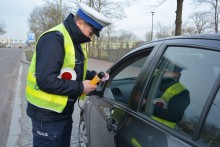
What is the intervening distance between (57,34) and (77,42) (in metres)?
0.23

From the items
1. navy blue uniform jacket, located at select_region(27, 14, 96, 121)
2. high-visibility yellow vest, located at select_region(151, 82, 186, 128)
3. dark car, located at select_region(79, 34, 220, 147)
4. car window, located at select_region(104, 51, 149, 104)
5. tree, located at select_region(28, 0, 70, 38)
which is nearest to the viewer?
dark car, located at select_region(79, 34, 220, 147)

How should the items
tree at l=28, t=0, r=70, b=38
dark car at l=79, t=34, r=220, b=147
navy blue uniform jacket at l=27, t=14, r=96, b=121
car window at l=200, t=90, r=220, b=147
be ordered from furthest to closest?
tree at l=28, t=0, r=70, b=38, navy blue uniform jacket at l=27, t=14, r=96, b=121, dark car at l=79, t=34, r=220, b=147, car window at l=200, t=90, r=220, b=147

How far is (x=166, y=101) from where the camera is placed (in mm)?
2342

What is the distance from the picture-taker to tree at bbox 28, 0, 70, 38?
39.0 meters

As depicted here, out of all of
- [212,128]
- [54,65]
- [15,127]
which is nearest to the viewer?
[212,128]

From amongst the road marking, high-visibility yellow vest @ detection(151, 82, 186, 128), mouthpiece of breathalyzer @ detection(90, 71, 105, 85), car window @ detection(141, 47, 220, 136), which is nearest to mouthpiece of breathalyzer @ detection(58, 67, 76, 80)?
mouthpiece of breathalyzer @ detection(90, 71, 105, 85)

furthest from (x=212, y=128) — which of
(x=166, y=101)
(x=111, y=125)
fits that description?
(x=111, y=125)

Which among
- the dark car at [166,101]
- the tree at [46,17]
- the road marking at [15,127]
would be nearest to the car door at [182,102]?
the dark car at [166,101]

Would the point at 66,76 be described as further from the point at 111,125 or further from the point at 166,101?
the point at 166,101

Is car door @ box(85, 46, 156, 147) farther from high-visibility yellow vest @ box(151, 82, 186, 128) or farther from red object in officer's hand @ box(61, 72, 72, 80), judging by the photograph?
red object in officer's hand @ box(61, 72, 72, 80)

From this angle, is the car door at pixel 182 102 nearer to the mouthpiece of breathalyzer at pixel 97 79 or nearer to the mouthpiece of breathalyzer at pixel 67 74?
the mouthpiece of breathalyzer at pixel 97 79

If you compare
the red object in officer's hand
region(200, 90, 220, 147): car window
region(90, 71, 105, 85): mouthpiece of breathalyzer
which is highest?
the red object in officer's hand

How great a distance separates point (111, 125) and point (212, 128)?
3.48 ft

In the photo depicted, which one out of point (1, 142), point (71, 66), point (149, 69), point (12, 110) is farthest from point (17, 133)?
point (149, 69)
